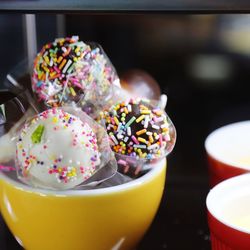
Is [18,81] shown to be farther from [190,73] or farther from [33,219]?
[190,73]

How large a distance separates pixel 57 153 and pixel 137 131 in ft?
0.31

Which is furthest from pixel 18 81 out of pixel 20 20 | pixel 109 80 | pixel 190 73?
pixel 190 73

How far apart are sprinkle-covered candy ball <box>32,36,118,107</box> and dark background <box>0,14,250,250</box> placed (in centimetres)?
20

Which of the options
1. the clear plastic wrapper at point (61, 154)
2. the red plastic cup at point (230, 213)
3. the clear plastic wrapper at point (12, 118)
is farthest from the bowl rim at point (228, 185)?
the clear plastic wrapper at point (12, 118)

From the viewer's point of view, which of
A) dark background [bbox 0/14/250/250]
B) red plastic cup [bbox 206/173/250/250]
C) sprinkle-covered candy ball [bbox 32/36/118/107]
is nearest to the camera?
red plastic cup [bbox 206/173/250/250]

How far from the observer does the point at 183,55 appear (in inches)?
34.8

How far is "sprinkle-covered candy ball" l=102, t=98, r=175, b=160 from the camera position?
57 centimetres

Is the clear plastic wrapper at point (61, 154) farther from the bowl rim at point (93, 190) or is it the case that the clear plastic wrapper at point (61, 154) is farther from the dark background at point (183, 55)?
the dark background at point (183, 55)

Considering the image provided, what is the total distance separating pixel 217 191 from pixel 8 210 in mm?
223

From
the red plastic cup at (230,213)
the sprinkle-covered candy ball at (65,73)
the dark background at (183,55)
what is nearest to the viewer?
the red plastic cup at (230,213)

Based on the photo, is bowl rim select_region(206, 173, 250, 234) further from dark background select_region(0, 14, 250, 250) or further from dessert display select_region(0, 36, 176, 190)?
dark background select_region(0, 14, 250, 250)

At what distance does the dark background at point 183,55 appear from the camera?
0.85m

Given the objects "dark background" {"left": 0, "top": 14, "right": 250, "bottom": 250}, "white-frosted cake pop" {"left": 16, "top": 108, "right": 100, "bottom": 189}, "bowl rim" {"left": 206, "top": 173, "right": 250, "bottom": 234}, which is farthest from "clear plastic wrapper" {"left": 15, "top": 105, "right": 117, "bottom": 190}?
"dark background" {"left": 0, "top": 14, "right": 250, "bottom": 250}

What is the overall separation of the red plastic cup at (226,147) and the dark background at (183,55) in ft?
0.36
